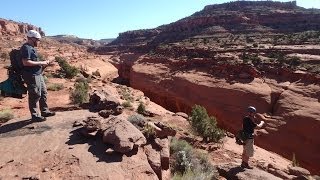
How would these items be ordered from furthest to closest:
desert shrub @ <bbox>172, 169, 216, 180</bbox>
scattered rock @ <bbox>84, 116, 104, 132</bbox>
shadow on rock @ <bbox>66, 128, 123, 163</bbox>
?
scattered rock @ <bbox>84, 116, 104, 132</bbox> < desert shrub @ <bbox>172, 169, 216, 180</bbox> < shadow on rock @ <bbox>66, 128, 123, 163</bbox>

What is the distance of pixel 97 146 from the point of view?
5.94 meters

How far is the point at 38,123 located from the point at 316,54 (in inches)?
1159

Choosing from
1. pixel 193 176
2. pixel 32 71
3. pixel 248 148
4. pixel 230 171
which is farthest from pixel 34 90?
pixel 248 148

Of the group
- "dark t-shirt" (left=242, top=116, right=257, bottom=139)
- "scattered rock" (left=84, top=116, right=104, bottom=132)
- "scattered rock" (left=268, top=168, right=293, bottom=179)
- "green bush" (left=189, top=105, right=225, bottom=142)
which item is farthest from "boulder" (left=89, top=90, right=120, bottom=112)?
"scattered rock" (left=268, top=168, right=293, bottom=179)

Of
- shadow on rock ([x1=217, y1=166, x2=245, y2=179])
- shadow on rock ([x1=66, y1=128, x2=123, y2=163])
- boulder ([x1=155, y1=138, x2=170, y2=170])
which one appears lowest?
shadow on rock ([x1=217, y1=166, x2=245, y2=179])

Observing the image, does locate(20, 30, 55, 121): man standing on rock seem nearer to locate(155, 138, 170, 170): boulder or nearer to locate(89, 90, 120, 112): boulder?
locate(89, 90, 120, 112): boulder

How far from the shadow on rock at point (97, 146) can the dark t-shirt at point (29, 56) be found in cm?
149

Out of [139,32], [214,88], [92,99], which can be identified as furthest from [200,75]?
[139,32]

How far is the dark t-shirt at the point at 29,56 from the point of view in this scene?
6.84 m

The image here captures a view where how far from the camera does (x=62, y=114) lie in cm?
784

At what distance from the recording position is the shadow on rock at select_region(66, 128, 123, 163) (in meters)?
5.59

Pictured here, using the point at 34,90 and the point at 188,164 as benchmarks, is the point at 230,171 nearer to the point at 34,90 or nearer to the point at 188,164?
the point at 188,164

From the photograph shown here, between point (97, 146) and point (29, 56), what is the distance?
7.62 ft

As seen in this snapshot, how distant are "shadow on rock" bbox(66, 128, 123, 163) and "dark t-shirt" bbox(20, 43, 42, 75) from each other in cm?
149
